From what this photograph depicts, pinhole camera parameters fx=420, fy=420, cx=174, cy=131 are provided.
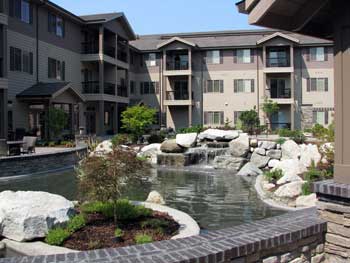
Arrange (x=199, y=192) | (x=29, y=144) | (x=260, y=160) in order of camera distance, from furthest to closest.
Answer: (x=260, y=160), (x=29, y=144), (x=199, y=192)

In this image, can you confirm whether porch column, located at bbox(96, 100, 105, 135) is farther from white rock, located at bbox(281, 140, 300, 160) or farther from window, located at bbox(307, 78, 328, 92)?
window, located at bbox(307, 78, 328, 92)

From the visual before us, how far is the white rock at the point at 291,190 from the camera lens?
11375 millimetres

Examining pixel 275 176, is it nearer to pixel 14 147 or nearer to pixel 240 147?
pixel 240 147

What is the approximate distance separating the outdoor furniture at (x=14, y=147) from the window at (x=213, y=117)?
25.2m

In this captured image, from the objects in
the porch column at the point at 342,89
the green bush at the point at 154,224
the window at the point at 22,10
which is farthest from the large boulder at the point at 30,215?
the window at the point at 22,10

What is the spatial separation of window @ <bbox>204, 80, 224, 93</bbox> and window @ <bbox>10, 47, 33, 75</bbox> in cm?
1967

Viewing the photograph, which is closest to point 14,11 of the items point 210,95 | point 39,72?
point 39,72

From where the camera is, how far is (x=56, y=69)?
3064cm

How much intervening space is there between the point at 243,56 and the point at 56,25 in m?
19.1

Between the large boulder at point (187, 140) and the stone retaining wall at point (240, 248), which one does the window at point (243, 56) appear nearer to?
the large boulder at point (187, 140)

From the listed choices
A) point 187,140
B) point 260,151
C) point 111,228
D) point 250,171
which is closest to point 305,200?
point 111,228

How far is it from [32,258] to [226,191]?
1087cm

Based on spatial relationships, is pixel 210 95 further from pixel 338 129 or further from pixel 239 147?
pixel 338 129

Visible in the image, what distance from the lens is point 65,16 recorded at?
31297mm
